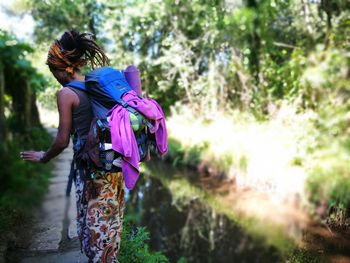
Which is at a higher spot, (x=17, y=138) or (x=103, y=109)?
(x=103, y=109)

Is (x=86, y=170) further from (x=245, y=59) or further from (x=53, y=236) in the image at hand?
(x=245, y=59)

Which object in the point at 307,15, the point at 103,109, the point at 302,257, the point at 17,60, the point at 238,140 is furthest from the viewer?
the point at 238,140

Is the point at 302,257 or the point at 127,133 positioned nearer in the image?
the point at 127,133

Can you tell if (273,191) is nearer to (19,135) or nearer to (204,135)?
(204,135)

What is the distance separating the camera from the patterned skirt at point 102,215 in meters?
2.39

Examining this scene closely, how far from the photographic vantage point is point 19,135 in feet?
24.1

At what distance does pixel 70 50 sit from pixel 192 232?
4196mm

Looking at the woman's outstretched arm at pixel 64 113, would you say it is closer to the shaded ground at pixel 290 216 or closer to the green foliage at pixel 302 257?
the green foliage at pixel 302 257

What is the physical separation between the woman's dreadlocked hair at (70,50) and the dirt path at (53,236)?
162 cm

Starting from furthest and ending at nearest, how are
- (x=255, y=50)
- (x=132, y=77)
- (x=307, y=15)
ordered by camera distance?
1. (x=255, y=50)
2. (x=307, y=15)
3. (x=132, y=77)

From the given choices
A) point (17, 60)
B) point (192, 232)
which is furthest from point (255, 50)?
point (17, 60)

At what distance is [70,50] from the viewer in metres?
2.39

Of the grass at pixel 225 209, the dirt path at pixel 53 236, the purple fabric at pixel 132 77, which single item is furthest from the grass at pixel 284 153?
the purple fabric at pixel 132 77

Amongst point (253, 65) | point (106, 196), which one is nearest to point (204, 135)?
point (253, 65)
